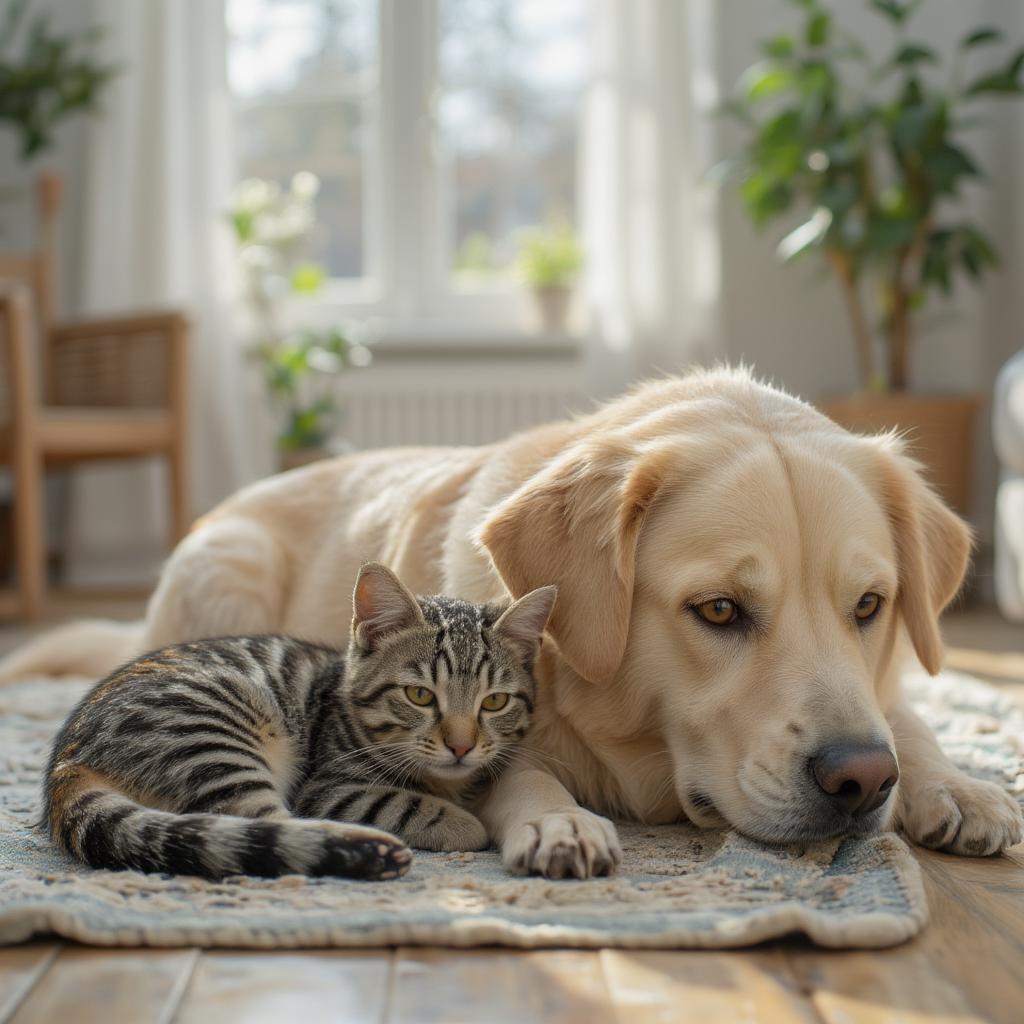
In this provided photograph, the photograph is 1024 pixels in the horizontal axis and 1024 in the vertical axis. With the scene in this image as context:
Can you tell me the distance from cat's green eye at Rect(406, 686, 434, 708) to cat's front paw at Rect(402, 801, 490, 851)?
16 centimetres

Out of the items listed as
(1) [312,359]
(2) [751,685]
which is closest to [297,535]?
(2) [751,685]

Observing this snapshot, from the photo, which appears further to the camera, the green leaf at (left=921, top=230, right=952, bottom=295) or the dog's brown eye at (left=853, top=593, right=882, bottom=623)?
the green leaf at (left=921, top=230, right=952, bottom=295)

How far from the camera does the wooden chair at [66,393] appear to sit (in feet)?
15.8

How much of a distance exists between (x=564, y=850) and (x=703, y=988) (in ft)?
1.17

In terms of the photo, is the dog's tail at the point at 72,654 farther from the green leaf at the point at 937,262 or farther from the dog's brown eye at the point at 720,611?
the green leaf at the point at 937,262

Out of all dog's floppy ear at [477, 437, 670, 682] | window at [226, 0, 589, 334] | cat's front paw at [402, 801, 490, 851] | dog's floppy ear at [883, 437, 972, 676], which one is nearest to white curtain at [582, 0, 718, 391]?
window at [226, 0, 589, 334]

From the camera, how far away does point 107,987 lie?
129cm

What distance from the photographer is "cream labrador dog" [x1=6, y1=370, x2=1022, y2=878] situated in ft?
5.41

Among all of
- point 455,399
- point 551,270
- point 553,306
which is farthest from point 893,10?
point 455,399

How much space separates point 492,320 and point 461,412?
628 mm

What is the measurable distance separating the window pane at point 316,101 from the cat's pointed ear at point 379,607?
514cm

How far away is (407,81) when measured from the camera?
21.5 feet

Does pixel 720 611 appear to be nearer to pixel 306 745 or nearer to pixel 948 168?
pixel 306 745

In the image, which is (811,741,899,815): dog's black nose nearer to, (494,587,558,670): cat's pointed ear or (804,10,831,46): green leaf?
(494,587,558,670): cat's pointed ear
